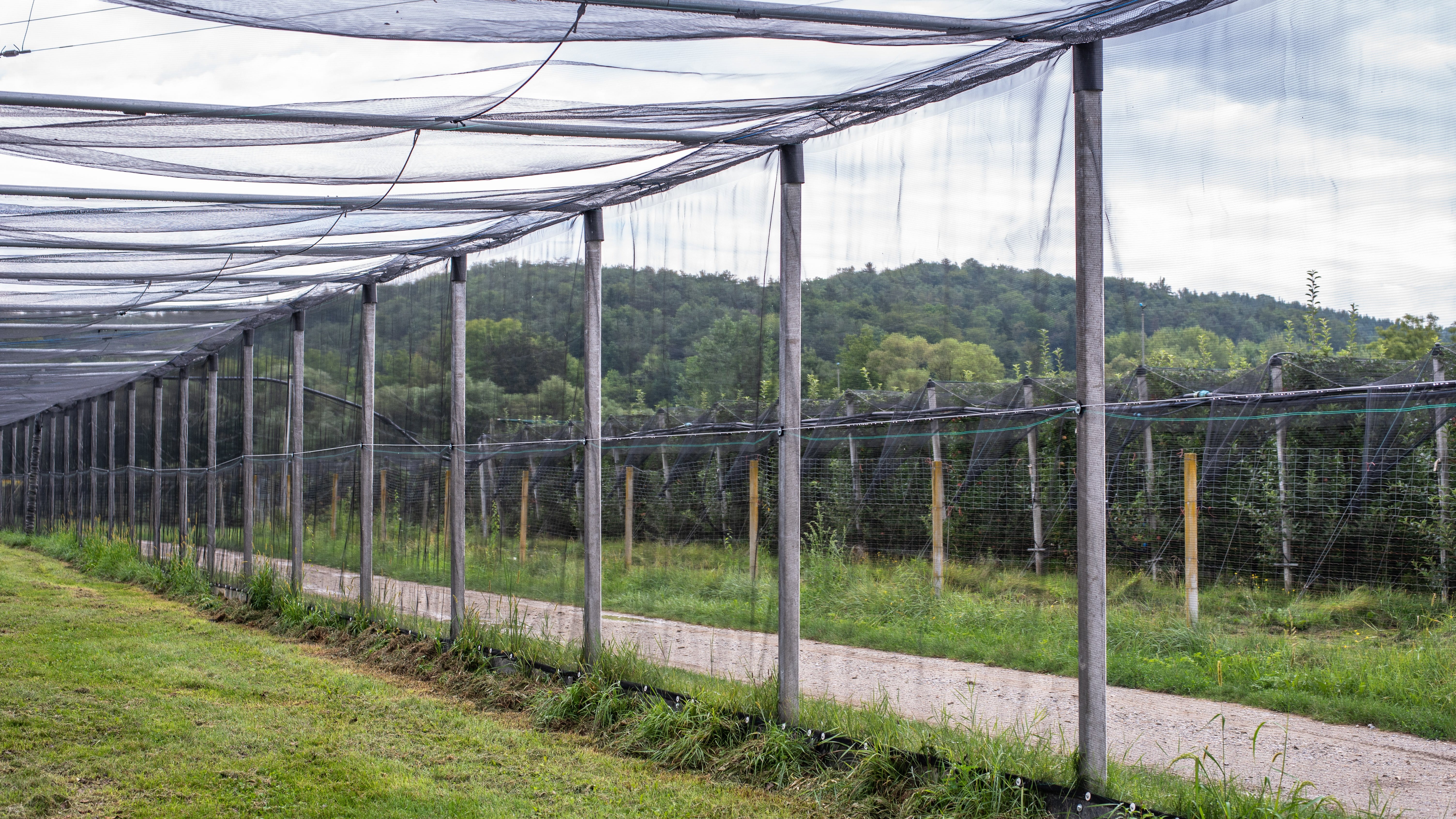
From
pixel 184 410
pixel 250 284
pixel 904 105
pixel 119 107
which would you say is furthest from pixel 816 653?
pixel 184 410

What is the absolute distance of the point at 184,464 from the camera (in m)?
15.4

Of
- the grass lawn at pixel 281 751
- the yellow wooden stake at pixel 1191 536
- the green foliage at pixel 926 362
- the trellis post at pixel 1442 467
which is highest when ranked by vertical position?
the green foliage at pixel 926 362

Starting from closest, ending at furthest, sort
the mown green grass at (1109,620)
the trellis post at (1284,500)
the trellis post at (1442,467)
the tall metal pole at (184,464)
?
1. the trellis post at (1442,467)
2. the mown green grass at (1109,620)
3. the trellis post at (1284,500)
4. the tall metal pole at (184,464)

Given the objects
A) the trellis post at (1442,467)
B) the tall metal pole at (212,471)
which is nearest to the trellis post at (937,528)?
the trellis post at (1442,467)

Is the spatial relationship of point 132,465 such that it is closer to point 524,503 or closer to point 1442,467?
point 524,503

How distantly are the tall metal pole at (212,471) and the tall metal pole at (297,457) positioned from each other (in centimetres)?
302

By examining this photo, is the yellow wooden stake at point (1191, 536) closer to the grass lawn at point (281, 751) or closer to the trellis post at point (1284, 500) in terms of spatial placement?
the trellis post at point (1284, 500)

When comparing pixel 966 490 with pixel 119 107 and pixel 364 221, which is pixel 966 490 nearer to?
pixel 364 221

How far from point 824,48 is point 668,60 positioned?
51 cm

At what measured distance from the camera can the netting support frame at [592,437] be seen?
6.50m

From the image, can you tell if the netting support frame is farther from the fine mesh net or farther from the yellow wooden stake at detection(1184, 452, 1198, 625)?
the yellow wooden stake at detection(1184, 452, 1198, 625)

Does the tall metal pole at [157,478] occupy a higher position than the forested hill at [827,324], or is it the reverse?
the forested hill at [827,324]

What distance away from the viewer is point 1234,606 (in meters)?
7.32

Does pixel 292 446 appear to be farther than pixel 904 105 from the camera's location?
Yes
